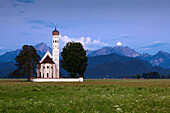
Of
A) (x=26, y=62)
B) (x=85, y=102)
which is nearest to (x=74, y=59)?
(x=26, y=62)

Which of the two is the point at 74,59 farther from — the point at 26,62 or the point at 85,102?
the point at 85,102

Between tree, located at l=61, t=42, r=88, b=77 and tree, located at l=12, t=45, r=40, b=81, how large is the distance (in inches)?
526

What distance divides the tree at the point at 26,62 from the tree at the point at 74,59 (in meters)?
13.4

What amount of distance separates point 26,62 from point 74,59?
71.6 ft

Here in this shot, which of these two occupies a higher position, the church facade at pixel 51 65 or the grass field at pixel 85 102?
the church facade at pixel 51 65

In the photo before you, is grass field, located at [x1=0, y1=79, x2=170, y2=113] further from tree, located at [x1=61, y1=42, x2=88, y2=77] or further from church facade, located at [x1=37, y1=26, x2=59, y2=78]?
church facade, located at [x1=37, y1=26, x2=59, y2=78]

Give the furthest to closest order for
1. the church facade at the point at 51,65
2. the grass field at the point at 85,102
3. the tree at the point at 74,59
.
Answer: the church facade at the point at 51,65 < the tree at the point at 74,59 < the grass field at the point at 85,102

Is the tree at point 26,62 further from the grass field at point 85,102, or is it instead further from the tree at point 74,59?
the grass field at point 85,102

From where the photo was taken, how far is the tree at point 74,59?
104 m

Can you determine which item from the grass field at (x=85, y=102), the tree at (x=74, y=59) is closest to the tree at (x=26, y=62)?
the tree at (x=74, y=59)

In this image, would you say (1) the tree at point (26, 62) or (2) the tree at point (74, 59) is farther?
(1) the tree at point (26, 62)

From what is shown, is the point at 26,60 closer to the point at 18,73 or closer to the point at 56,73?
the point at 18,73

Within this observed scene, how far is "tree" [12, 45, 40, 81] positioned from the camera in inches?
4149

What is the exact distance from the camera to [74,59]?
103250mm
